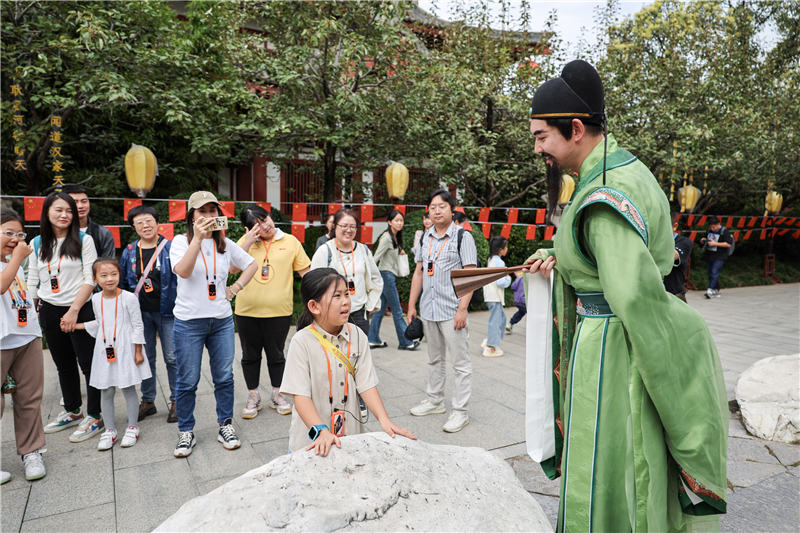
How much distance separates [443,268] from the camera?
432 centimetres

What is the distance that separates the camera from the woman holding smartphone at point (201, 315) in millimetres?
3654

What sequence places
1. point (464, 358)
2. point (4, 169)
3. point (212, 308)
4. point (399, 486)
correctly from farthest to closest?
1. point (4, 169)
2. point (464, 358)
3. point (212, 308)
4. point (399, 486)

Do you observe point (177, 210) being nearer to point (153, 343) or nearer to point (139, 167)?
point (139, 167)

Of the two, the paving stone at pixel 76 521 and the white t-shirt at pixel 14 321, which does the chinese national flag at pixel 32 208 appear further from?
the paving stone at pixel 76 521

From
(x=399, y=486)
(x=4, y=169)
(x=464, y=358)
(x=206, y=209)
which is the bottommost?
(x=464, y=358)

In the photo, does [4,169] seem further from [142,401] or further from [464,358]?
[464,358]

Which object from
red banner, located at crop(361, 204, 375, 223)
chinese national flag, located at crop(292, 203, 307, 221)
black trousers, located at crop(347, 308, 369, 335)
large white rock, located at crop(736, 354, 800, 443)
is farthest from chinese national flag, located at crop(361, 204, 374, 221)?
large white rock, located at crop(736, 354, 800, 443)

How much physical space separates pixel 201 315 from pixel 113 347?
77 cm

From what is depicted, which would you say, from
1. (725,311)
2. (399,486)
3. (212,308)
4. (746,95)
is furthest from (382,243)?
(746,95)

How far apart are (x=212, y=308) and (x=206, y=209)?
70cm

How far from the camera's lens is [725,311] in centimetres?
1120

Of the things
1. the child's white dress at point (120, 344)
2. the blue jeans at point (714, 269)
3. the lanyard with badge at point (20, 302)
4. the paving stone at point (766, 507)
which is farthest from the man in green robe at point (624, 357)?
the blue jeans at point (714, 269)

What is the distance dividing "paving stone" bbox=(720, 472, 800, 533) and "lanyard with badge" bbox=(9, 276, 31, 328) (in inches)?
169

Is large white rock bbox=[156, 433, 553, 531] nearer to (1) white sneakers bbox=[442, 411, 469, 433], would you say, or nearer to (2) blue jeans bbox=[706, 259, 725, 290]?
(1) white sneakers bbox=[442, 411, 469, 433]
